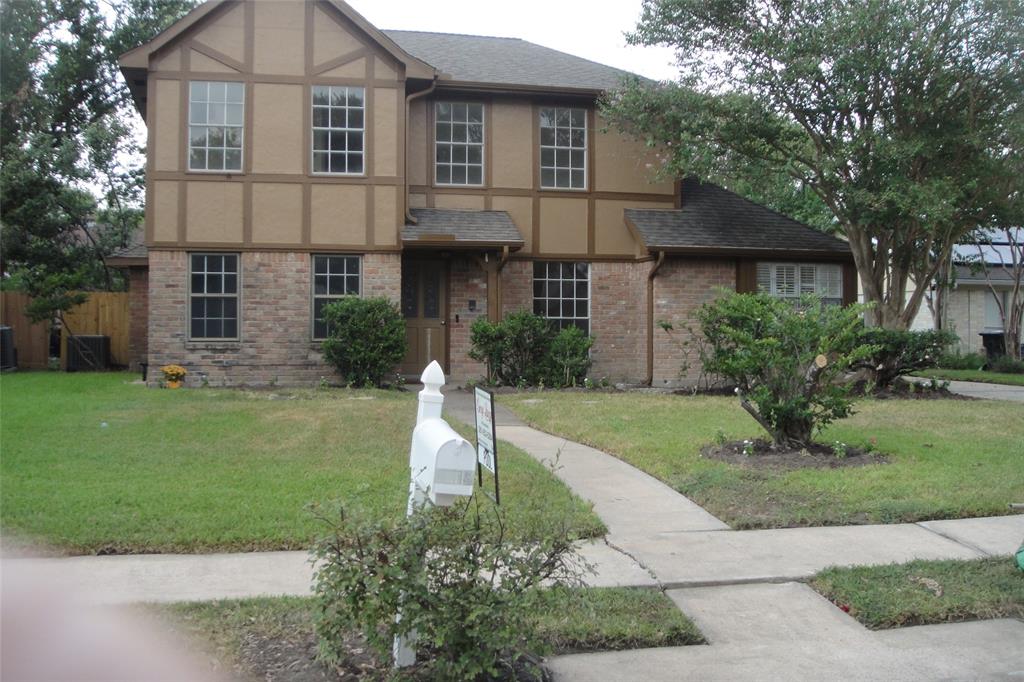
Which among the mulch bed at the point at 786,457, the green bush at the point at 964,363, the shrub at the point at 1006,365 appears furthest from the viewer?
the green bush at the point at 964,363

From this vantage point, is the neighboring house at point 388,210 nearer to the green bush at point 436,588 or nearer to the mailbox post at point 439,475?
the mailbox post at point 439,475

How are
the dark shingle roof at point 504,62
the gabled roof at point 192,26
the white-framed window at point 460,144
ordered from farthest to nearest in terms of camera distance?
the dark shingle roof at point 504,62
the white-framed window at point 460,144
the gabled roof at point 192,26

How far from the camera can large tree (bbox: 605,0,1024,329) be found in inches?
587

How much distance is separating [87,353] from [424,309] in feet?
28.8

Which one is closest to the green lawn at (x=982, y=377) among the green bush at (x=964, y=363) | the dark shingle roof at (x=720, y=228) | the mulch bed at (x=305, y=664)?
the green bush at (x=964, y=363)

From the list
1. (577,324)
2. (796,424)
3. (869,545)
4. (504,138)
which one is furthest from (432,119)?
(869,545)

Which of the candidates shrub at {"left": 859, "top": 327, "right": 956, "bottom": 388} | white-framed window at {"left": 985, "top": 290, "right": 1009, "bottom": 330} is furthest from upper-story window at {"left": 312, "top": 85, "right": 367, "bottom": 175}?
white-framed window at {"left": 985, "top": 290, "right": 1009, "bottom": 330}

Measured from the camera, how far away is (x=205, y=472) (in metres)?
8.59

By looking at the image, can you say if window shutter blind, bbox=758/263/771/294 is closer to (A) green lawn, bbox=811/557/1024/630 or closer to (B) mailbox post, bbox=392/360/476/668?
(A) green lawn, bbox=811/557/1024/630

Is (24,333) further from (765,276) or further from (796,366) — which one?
(796,366)

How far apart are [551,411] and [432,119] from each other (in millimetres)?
7443

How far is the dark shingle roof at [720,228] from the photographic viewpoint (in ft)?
59.6

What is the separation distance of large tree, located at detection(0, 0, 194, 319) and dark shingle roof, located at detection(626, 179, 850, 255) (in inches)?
510

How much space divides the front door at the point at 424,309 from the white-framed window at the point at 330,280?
3.83ft
